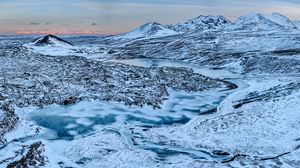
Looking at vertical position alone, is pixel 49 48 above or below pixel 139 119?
below

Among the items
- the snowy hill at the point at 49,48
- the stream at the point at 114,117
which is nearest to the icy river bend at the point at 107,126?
the stream at the point at 114,117

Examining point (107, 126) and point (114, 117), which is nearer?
point (107, 126)

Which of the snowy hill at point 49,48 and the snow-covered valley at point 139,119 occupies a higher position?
the snow-covered valley at point 139,119

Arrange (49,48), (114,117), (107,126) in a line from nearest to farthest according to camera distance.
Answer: (107,126), (114,117), (49,48)

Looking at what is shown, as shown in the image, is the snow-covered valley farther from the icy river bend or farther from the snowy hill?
the snowy hill

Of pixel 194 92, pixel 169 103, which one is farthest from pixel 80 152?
pixel 194 92

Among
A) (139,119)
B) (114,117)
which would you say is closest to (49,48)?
(114,117)

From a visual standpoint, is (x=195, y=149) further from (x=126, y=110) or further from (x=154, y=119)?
(x=126, y=110)

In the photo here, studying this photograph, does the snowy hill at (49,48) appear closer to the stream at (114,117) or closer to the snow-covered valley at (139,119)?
the snow-covered valley at (139,119)

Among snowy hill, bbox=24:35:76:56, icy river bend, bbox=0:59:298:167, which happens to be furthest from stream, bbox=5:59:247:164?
snowy hill, bbox=24:35:76:56

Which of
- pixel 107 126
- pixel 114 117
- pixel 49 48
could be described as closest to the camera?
pixel 107 126

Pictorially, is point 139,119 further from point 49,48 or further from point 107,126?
point 49,48
